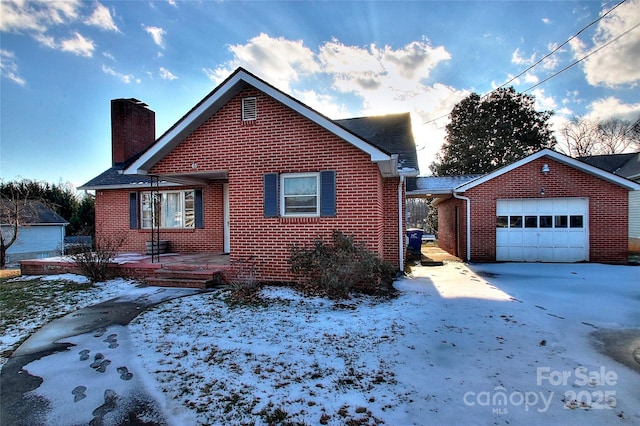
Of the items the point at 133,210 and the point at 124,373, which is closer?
the point at 124,373

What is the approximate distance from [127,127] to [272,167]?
10.8 m

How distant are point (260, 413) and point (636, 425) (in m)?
3.22

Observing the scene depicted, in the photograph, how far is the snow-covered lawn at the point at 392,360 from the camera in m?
2.83

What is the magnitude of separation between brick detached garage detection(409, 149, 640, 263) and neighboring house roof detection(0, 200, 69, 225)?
2429 centimetres

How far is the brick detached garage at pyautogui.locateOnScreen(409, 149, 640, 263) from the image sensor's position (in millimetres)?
11812

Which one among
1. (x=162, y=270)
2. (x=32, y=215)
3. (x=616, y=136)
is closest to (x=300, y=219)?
(x=162, y=270)

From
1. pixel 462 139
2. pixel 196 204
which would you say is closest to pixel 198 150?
pixel 196 204

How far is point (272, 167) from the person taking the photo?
778 centimetres

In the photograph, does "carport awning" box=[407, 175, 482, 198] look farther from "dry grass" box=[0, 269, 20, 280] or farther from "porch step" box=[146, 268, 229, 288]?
"dry grass" box=[0, 269, 20, 280]

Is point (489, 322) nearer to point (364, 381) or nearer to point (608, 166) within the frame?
point (364, 381)

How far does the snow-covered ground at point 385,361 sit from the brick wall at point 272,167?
1.50 m

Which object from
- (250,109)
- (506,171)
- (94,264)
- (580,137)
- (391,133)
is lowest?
(94,264)

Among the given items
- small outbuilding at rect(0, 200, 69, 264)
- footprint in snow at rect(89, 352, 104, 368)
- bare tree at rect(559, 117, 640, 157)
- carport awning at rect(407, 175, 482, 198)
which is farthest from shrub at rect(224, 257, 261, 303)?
bare tree at rect(559, 117, 640, 157)

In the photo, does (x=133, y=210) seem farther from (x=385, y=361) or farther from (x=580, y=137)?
(x=580, y=137)
